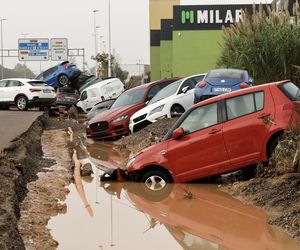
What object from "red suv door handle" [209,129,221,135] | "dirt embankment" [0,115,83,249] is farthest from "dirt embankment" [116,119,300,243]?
"dirt embankment" [0,115,83,249]

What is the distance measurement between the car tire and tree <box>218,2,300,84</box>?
8.27 m

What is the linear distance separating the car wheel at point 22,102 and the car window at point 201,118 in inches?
820

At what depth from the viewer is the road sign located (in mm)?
52719

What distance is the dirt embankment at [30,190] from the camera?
6.87 m

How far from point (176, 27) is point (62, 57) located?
11384 millimetres

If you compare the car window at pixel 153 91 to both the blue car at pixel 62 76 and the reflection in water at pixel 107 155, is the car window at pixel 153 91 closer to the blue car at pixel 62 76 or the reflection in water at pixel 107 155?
the reflection in water at pixel 107 155

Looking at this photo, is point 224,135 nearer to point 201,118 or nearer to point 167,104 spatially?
point 201,118

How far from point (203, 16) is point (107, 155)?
1241 inches

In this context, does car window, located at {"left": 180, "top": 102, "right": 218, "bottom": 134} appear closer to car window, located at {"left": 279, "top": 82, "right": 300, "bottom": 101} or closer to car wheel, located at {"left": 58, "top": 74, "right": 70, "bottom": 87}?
car window, located at {"left": 279, "top": 82, "right": 300, "bottom": 101}

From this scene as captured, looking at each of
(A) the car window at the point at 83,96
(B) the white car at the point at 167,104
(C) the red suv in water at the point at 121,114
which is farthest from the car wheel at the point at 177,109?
(A) the car window at the point at 83,96

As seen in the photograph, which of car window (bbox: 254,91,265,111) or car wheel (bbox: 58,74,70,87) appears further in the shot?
car wheel (bbox: 58,74,70,87)

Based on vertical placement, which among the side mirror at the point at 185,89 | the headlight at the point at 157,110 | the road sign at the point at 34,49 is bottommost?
the headlight at the point at 157,110

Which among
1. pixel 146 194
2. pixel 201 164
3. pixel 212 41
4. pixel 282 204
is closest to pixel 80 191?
pixel 146 194

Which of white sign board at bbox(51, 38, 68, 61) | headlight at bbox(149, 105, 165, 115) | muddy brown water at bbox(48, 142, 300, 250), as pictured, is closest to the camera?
muddy brown water at bbox(48, 142, 300, 250)
